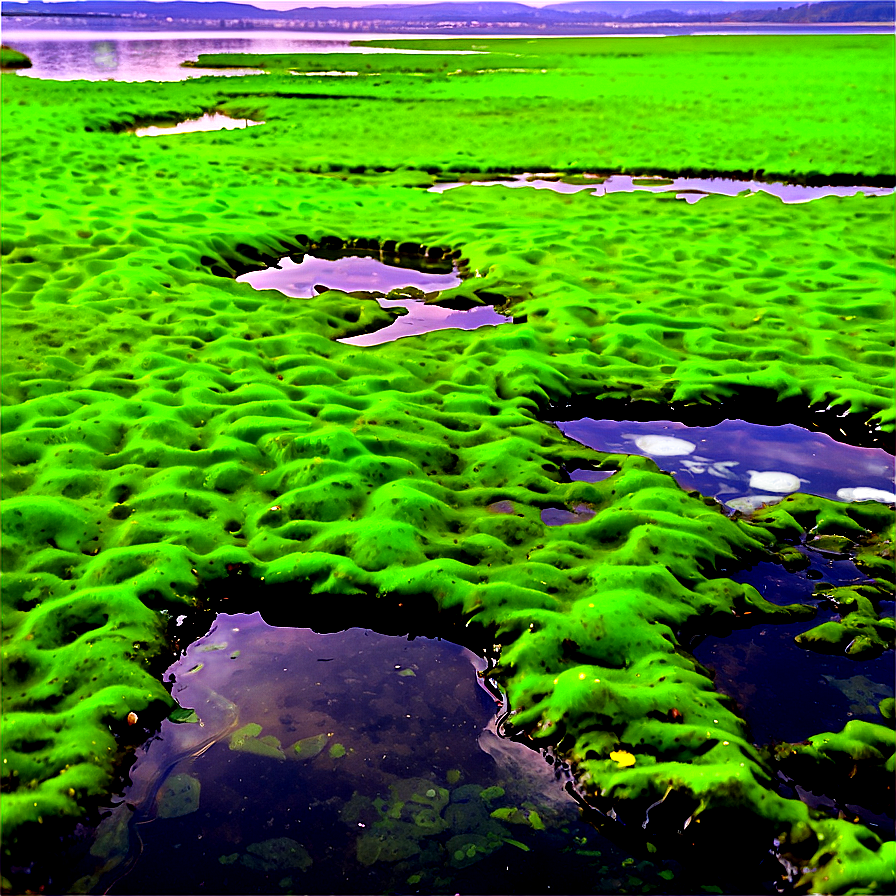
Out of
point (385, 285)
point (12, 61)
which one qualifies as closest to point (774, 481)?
point (385, 285)

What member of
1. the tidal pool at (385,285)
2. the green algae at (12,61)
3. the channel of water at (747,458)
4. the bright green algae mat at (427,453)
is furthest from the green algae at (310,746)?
the green algae at (12,61)

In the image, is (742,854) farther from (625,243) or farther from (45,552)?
(625,243)

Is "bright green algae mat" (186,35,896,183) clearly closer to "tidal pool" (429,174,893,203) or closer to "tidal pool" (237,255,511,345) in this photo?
"tidal pool" (429,174,893,203)

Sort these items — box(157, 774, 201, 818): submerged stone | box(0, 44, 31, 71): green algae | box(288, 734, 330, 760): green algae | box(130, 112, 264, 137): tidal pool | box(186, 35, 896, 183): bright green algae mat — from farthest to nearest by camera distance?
1. box(0, 44, 31, 71): green algae
2. box(130, 112, 264, 137): tidal pool
3. box(186, 35, 896, 183): bright green algae mat
4. box(288, 734, 330, 760): green algae
5. box(157, 774, 201, 818): submerged stone

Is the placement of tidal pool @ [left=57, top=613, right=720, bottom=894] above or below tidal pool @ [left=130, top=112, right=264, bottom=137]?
below

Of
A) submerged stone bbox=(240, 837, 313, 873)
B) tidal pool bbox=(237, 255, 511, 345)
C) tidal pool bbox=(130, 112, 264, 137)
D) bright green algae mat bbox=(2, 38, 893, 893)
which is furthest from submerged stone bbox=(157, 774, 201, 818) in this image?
tidal pool bbox=(130, 112, 264, 137)

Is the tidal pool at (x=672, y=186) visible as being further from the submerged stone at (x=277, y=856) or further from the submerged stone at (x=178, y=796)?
the submerged stone at (x=277, y=856)

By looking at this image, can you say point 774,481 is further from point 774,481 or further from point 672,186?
point 672,186
